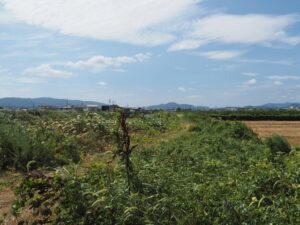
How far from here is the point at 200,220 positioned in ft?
8.02

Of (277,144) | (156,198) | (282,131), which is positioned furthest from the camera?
(282,131)

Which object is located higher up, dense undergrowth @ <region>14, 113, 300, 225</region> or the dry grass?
dense undergrowth @ <region>14, 113, 300, 225</region>

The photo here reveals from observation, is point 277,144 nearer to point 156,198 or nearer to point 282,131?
point 156,198

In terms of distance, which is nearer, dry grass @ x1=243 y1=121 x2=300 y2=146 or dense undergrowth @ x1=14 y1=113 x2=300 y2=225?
dense undergrowth @ x1=14 y1=113 x2=300 y2=225

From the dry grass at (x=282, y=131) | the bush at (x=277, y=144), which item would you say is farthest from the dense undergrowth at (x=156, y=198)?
the dry grass at (x=282, y=131)

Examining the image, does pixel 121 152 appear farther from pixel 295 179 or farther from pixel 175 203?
pixel 295 179

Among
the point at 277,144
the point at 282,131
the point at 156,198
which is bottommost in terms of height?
the point at 282,131

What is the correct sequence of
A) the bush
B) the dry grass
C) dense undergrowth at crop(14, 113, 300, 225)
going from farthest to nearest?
1. the dry grass
2. the bush
3. dense undergrowth at crop(14, 113, 300, 225)

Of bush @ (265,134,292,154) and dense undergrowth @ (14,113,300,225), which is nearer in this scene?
dense undergrowth @ (14,113,300,225)

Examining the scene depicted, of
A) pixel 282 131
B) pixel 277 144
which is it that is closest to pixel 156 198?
pixel 277 144

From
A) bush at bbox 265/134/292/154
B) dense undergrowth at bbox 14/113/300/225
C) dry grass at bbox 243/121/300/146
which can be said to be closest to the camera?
dense undergrowth at bbox 14/113/300/225

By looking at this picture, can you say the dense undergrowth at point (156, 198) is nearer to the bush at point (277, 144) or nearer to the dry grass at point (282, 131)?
the bush at point (277, 144)

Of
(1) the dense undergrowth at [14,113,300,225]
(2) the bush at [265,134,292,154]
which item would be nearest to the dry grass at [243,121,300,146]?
(2) the bush at [265,134,292,154]

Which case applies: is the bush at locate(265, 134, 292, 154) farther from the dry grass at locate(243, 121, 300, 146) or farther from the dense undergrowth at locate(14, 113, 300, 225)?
the dry grass at locate(243, 121, 300, 146)
